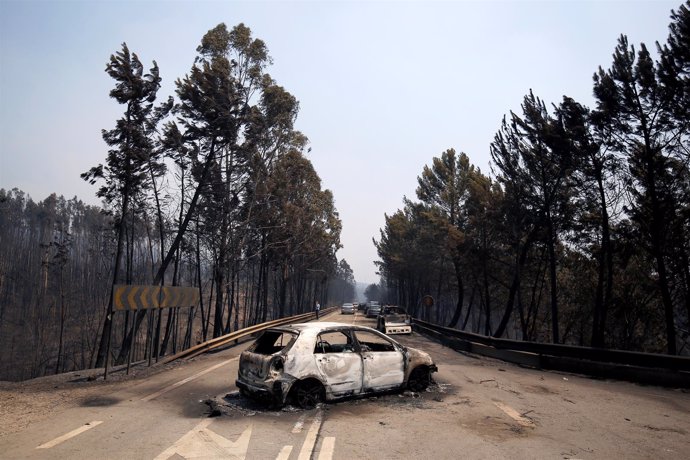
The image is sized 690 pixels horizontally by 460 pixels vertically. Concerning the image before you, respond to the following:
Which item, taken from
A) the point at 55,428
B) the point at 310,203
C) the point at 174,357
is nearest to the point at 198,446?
the point at 55,428

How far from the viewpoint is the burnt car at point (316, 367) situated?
7766 mm

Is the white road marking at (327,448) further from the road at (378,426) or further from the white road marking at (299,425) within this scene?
the white road marking at (299,425)

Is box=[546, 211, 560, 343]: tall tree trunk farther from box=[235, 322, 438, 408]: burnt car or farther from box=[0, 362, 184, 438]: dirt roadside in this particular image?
box=[0, 362, 184, 438]: dirt roadside

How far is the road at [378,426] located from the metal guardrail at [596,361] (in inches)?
27.6

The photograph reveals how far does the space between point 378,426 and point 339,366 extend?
5.27 feet

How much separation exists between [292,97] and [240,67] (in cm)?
372

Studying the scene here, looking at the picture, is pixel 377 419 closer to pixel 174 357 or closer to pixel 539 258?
pixel 174 357

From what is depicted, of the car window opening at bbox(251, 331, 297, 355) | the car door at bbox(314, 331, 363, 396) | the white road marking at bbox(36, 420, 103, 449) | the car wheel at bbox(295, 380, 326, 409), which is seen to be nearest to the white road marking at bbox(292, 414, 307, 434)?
the car wheel at bbox(295, 380, 326, 409)

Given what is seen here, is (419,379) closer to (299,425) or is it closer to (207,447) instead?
(299,425)

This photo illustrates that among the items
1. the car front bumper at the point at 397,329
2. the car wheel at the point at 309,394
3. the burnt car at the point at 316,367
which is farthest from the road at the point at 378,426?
the car front bumper at the point at 397,329

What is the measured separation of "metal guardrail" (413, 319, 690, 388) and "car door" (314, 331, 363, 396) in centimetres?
773

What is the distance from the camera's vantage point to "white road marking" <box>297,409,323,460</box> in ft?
18.0

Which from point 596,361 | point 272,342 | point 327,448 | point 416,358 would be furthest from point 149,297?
point 596,361

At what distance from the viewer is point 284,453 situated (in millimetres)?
5555
